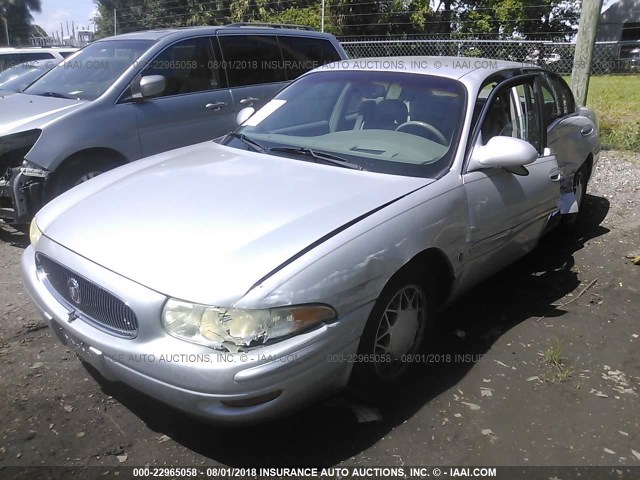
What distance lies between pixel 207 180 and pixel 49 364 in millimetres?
1410

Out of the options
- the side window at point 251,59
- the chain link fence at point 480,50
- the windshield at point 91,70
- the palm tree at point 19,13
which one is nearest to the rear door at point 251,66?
the side window at point 251,59

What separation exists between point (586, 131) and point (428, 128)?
2844 millimetres

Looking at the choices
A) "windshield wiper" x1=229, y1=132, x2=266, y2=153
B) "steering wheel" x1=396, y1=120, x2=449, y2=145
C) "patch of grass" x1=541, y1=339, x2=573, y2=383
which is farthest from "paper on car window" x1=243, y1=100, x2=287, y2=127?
"patch of grass" x1=541, y1=339, x2=573, y2=383

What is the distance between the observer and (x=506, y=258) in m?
3.90

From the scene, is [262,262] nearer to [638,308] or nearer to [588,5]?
[638,308]

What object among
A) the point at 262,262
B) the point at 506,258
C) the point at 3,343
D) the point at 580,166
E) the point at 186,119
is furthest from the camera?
the point at 186,119

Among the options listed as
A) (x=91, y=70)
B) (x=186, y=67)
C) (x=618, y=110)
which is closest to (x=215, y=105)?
(x=186, y=67)

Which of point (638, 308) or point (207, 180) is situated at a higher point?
point (207, 180)

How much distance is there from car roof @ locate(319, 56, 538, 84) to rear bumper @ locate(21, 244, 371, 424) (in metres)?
1.95

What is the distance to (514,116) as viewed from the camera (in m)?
4.05

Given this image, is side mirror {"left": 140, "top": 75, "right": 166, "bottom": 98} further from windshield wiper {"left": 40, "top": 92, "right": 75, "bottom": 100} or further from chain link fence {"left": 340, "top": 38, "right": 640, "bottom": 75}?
chain link fence {"left": 340, "top": 38, "right": 640, "bottom": 75}

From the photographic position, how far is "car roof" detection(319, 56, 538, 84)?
3736mm

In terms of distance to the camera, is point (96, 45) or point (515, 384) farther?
point (96, 45)

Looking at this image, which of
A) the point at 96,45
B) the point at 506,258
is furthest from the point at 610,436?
the point at 96,45
